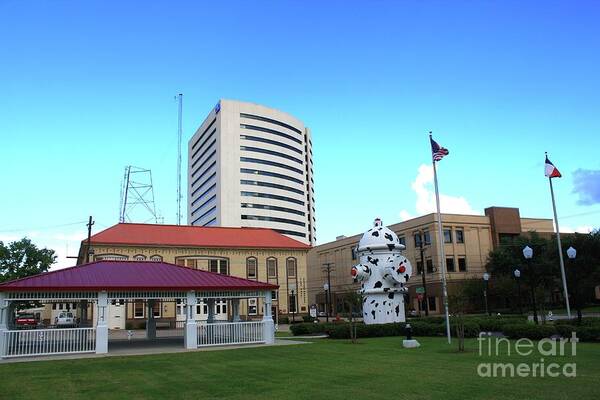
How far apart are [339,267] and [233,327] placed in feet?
202

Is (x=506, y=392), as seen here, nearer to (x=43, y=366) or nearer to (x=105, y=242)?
(x=43, y=366)

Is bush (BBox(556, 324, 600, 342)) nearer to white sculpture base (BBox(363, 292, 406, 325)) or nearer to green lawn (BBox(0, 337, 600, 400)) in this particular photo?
green lawn (BBox(0, 337, 600, 400))

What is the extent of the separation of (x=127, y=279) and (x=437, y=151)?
15.3m

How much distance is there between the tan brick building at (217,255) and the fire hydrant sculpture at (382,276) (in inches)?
936

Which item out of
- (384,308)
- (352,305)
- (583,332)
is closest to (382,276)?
(384,308)

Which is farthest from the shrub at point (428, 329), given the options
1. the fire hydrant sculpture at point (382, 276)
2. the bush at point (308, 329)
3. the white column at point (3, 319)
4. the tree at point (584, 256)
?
the tree at point (584, 256)

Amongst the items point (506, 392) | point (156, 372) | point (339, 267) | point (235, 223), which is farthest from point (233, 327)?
point (235, 223)

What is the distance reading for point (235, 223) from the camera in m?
112

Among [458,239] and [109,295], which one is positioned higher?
[458,239]

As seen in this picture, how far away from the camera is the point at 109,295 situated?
2383cm

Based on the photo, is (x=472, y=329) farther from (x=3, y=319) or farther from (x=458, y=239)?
(x=458, y=239)

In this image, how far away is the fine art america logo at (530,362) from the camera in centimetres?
1301

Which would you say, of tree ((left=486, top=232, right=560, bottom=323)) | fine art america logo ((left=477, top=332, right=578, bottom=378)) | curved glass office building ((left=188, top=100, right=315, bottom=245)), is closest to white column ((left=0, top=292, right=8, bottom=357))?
fine art america logo ((left=477, top=332, right=578, bottom=378))

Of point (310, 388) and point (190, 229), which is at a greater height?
point (190, 229)
